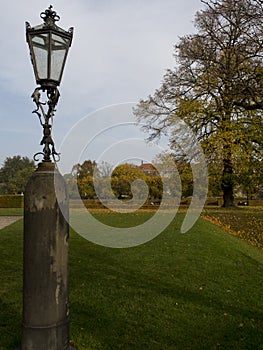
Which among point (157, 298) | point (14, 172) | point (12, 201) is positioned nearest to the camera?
point (157, 298)

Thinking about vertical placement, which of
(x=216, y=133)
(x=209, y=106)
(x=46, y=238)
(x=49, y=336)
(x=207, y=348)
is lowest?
(x=207, y=348)

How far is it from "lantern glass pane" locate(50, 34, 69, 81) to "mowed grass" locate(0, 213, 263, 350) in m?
2.66

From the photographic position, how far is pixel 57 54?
11.4ft

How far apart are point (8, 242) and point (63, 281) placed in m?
7.35

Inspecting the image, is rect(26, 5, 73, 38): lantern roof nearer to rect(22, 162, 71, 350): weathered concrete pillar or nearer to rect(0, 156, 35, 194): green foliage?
rect(22, 162, 71, 350): weathered concrete pillar

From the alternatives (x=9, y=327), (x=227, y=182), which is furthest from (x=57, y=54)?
(x=227, y=182)

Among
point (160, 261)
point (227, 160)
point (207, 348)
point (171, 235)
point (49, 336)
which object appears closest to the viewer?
point (49, 336)

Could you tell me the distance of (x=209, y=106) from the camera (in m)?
22.6

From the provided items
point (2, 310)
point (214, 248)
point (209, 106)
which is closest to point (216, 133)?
point (209, 106)

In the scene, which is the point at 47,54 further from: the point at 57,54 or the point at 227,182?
the point at 227,182

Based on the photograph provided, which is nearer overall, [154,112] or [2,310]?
[2,310]

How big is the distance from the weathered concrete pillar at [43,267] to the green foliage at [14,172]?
5495 cm

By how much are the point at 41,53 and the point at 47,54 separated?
2.4 inches

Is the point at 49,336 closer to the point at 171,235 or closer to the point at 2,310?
the point at 2,310
